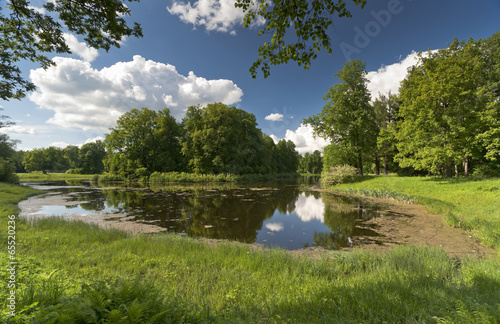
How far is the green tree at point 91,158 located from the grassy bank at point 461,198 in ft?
301

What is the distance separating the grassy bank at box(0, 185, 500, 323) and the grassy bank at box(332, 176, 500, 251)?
5.42m

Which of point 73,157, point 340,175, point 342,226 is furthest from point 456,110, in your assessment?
point 73,157

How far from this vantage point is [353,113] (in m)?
25.4

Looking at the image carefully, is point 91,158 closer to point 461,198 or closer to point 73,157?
point 73,157

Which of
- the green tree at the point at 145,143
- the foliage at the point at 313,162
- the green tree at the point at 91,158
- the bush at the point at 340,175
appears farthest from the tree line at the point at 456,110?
the green tree at the point at 91,158

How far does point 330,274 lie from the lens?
4.56 meters

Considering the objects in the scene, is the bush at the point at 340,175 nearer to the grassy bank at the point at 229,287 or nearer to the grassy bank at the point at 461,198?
the grassy bank at the point at 461,198

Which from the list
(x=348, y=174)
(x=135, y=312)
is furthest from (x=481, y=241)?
(x=348, y=174)

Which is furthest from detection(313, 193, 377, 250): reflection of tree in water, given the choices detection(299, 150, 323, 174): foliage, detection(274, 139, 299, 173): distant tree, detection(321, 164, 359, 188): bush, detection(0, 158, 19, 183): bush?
detection(299, 150, 323, 174): foliage

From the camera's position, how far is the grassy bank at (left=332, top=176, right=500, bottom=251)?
8105mm

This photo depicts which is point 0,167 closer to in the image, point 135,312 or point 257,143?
point 135,312

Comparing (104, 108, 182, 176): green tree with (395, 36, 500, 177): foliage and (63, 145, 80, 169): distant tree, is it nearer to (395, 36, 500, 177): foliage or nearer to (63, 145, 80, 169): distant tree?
(395, 36, 500, 177): foliage

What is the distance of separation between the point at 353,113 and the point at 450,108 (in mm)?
10055

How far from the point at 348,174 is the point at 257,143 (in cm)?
2910
